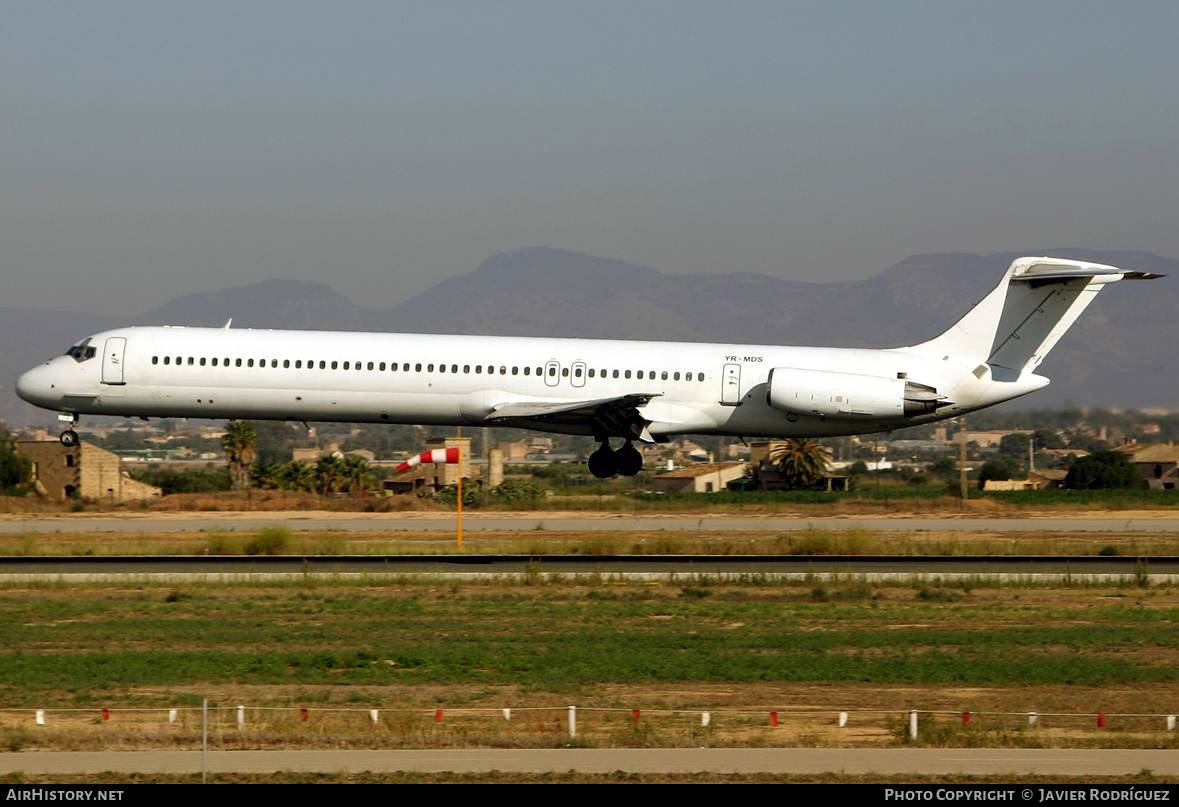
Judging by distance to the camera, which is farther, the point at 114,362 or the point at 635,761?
the point at 114,362

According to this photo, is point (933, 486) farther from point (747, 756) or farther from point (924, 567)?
point (747, 756)

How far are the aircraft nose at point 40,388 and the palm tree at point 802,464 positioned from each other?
35.6 metres

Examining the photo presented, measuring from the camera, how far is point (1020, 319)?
109ft

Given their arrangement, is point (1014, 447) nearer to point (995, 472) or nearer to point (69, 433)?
point (995, 472)

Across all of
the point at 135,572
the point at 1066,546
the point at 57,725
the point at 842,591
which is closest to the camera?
the point at 57,725

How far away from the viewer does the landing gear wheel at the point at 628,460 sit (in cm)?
3375

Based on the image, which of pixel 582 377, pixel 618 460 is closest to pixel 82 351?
pixel 582 377

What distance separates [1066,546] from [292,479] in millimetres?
34288

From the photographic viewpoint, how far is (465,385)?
32.2 meters

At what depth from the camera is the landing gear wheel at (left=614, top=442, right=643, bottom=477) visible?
33750 millimetres

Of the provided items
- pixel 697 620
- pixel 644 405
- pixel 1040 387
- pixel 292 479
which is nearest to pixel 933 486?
pixel 1040 387

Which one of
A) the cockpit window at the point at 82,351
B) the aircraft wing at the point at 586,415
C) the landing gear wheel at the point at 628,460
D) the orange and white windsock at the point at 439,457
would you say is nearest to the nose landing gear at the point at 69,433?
the cockpit window at the point at 82,351

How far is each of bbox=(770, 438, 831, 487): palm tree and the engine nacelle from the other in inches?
1077

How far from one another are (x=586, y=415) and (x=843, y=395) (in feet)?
21.2
